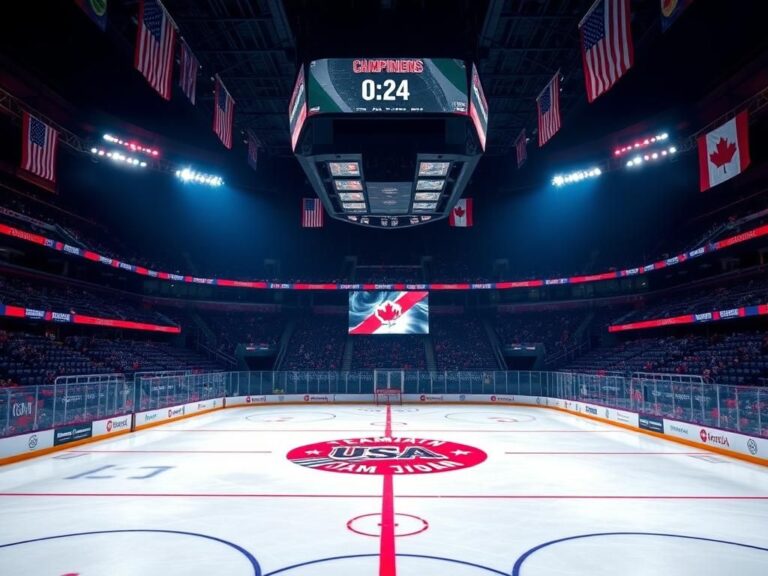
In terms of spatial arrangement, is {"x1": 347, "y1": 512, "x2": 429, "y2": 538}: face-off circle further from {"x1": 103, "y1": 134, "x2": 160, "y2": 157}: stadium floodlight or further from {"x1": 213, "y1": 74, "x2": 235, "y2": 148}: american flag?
{"x1": 103, "y1": 134, "x2": 160, "y2": 157}: stadium floodlight

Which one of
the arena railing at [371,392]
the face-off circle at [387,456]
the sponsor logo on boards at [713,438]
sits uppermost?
the arena railing at [371,392]

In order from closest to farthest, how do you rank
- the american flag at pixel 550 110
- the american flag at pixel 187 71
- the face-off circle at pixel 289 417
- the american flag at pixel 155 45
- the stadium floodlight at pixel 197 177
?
the american flag at pixel 155 45 → the american flag at pixel 187 71 → the american flag at pixel 550 110 → the face-off circle at pixel 289 417 → the stadium floodlight at pixel 197 177

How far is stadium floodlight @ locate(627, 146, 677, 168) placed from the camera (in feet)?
88.5

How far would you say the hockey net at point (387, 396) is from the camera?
28.6 meters

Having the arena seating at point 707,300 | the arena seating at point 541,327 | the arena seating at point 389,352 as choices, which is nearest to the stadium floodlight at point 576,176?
the arena seating at point 707,300

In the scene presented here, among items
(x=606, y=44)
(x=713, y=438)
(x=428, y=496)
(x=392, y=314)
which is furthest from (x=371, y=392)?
(x=606, y=44)

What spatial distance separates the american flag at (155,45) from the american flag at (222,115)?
353 centimetres

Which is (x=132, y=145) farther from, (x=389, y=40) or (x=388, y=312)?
(x=389, y=40)

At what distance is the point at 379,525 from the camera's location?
717cm

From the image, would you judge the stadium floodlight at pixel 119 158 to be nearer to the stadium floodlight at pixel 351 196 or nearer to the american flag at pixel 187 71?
the american flag at pixel 187 71

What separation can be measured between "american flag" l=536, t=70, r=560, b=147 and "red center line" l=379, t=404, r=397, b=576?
12632 mm

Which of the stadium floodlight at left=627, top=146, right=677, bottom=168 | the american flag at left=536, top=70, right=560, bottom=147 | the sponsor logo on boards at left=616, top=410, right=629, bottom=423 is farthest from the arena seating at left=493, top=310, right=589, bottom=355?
the american flag at left=536, top=70, right=560, bottom=147

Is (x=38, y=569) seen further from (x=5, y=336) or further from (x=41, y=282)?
(x=41, y=282)

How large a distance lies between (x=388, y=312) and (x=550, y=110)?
63.5ft
